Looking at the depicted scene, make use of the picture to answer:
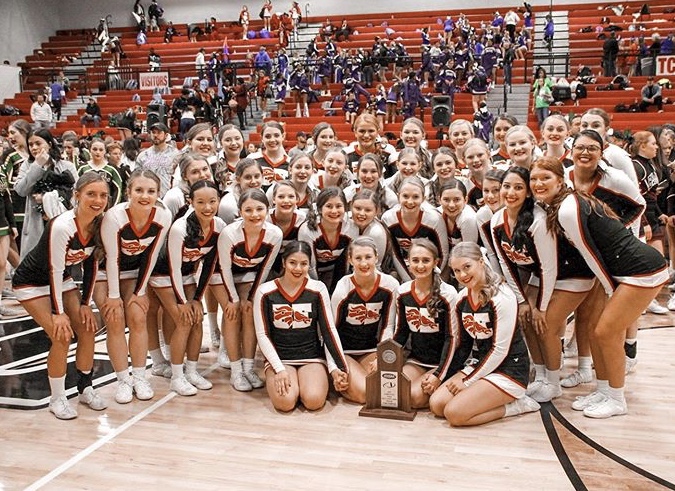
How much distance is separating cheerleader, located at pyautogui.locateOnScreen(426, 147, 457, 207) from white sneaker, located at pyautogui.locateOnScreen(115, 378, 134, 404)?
2.11m

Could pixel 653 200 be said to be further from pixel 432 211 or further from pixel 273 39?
pixel 273 39

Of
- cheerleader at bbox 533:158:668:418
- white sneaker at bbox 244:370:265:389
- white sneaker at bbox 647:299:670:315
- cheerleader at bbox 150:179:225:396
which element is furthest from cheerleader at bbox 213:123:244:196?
white sneaker at bbox 647:299:670:315

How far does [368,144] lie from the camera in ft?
15.8

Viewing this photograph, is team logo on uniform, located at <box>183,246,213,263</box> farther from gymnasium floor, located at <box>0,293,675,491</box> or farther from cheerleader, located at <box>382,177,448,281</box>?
cheerleader, located at <box>382,177,448,281</box>

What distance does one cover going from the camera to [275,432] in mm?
3426

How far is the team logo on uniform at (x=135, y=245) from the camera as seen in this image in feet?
12.2

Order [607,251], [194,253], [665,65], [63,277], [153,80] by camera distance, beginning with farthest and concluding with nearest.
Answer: [153,80], [665,65], [194,253], [63,277], [607,251]

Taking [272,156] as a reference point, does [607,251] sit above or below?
below

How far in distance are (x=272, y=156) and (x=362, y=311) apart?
1.53 metres

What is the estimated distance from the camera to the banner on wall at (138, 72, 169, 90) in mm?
16375

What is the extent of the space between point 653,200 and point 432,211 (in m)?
2.51

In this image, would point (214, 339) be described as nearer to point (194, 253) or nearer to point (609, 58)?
point (194, 253)

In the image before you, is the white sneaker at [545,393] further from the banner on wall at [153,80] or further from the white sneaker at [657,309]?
the banner on wall at [153,80]

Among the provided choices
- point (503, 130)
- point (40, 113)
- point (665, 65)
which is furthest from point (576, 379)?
point (40, 113)
